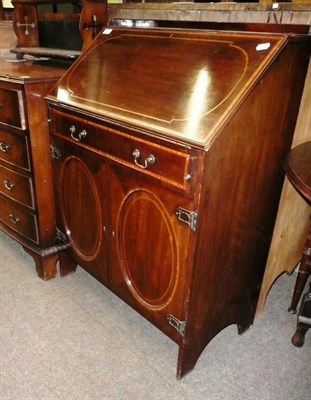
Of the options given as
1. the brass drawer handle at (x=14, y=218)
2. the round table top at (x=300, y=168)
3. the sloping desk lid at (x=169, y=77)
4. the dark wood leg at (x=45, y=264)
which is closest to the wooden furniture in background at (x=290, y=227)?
the round table top at (x=300, y=168)

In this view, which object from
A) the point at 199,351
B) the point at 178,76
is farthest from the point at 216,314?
the point at 178,76

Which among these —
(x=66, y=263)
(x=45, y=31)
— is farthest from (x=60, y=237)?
(x=45, y=31)

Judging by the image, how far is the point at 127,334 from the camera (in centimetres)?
167

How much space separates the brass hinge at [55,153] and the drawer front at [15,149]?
0.12m

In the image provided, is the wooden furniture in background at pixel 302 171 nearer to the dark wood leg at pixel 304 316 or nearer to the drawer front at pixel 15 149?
the dark wood leg at pixel 304 316

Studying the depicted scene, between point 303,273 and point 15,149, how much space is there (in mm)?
1575

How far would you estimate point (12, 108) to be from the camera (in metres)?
1.66

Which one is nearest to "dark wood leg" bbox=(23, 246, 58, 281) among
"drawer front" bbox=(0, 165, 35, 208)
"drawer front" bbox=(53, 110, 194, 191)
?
"drawer front" bbox=(0, 165, 35, 208)

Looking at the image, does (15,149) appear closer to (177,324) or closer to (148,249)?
(148,249)

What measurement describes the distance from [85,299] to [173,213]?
96 centimetres

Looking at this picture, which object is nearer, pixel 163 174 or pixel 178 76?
pixel 163 174

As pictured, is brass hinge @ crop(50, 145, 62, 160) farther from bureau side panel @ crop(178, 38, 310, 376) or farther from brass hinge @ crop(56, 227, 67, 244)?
bureau side panel @ crop(178, 38, 310, 376)

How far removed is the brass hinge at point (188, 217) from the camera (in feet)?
3.62

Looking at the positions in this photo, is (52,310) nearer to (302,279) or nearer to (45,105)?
(45,105)
